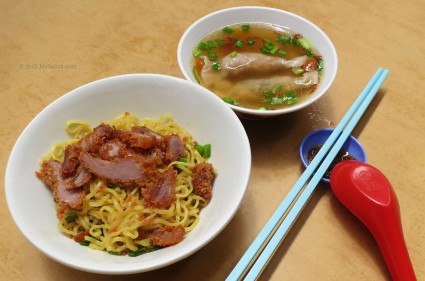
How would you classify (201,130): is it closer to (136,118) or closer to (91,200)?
(136,118)

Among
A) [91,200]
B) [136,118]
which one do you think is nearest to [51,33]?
[136,118]

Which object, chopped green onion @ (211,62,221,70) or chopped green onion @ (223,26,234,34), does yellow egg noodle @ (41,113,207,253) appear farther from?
chopped green onion @ (223,26,234,34)

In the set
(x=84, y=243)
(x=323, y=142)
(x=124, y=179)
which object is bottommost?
(x=323, y=142)

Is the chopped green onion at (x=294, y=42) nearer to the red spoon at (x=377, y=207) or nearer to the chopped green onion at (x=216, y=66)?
the chopped green onion at (x=216, y=66)

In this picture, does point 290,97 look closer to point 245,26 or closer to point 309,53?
point 309,53

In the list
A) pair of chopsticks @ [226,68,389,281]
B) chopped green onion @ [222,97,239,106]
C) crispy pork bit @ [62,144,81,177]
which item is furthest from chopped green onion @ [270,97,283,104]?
crispy pork bit @ [62,144,81,177]

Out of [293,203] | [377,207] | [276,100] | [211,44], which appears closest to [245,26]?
[211,44]

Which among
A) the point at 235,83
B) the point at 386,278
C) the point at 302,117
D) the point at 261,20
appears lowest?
the point at 386,278

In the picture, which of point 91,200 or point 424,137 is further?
point 424,137
